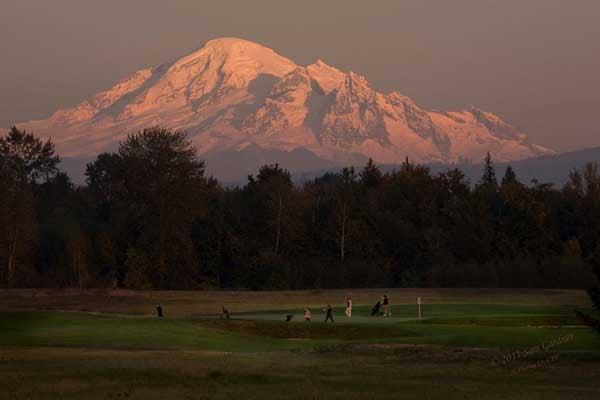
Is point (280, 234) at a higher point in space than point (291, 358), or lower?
higher

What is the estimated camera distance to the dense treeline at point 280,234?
113250mm

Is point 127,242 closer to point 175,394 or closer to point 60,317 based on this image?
point 60,317

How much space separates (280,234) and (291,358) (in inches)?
3146

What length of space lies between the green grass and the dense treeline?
4418cm

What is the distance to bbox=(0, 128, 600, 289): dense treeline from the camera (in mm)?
113250

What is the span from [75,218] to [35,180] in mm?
20683

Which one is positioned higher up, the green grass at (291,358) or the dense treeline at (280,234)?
the dense treeline at (280,234)

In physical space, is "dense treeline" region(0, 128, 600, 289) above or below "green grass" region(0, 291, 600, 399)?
above

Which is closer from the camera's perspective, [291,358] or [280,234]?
[291,358]

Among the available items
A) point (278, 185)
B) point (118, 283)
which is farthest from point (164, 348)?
point (278, 185)

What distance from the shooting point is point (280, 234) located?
400 feet

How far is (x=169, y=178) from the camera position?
120250mm

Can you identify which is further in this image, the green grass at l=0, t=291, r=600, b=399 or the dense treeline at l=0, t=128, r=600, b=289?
the dense treeline at l=0, t=128, r=600, b=289

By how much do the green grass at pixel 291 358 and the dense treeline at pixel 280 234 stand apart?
4418cm
